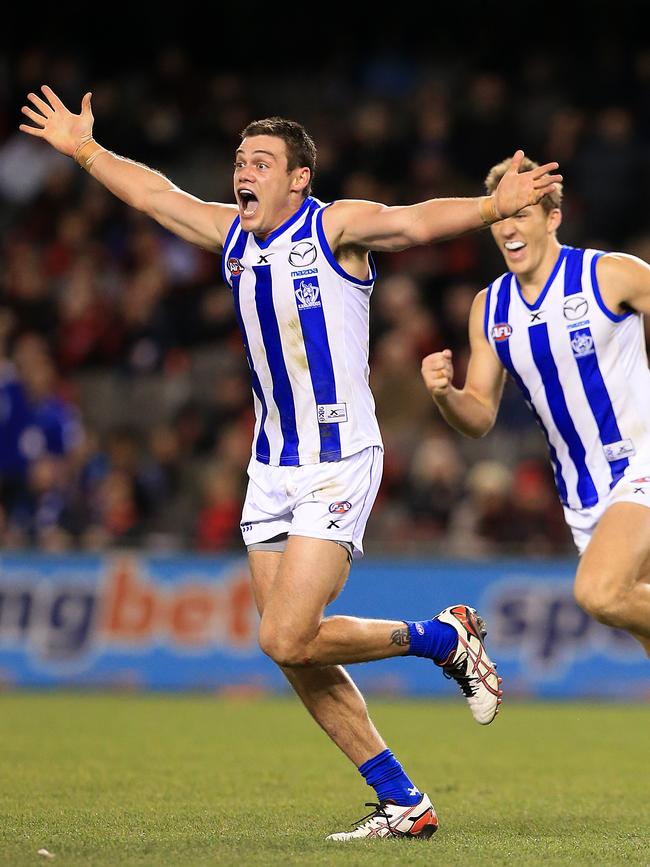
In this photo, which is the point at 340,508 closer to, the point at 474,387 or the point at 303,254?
the point at 303,254

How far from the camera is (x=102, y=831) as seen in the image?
5.70m

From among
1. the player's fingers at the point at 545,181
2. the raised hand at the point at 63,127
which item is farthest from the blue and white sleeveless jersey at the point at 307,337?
the raised hand at the point at 63,127

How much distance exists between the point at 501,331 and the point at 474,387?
0.30 m

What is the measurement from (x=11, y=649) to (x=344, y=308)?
25.7ft

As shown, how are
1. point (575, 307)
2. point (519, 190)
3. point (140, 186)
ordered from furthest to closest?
point (575, 307) → point (140, 186) → point (519, 190)

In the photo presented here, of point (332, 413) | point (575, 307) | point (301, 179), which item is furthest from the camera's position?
point (575, 307)

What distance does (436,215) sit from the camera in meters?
5.53

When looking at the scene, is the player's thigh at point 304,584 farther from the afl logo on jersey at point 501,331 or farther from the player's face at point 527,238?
the player's face at point 527,238

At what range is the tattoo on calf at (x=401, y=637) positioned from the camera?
5.79 metres

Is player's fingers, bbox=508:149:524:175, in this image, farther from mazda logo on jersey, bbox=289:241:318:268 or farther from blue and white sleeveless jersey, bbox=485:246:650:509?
blue and white sleeveless jersey, bbox=485:246:650:509

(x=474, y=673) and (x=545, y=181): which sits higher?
(x=545, y=181)

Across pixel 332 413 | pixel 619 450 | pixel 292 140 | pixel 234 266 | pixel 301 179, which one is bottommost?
pixel 619 450

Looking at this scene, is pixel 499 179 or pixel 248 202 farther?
pixel 499 179

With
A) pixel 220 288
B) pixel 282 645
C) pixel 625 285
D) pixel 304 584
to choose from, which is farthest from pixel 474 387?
pixel 220 288
